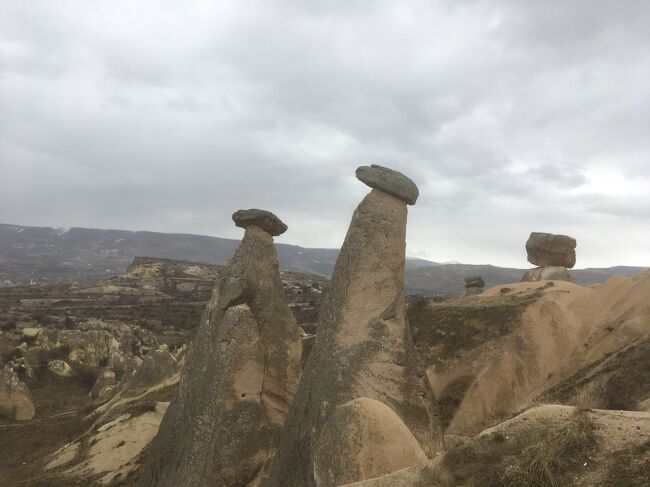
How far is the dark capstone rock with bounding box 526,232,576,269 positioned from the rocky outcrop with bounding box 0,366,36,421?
26907 millimetres

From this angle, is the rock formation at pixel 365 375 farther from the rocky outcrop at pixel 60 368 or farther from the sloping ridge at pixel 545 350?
the rocky outcrop at pixel 60 368

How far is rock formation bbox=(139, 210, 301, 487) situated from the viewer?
9945 millimetres

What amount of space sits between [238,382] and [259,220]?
11.9 ft

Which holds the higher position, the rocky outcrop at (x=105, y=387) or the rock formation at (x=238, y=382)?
Answer: the rock formation at (x=238, y=382)

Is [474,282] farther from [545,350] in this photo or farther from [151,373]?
[151,373]

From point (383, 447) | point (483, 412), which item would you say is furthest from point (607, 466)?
point (483, 412)

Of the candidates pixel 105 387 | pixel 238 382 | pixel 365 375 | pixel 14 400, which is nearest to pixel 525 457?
pixel 365 375

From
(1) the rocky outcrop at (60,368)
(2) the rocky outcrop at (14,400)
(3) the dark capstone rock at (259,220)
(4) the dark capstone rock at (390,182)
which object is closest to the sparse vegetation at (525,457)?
(4) the dark capstone rock at (390,182)

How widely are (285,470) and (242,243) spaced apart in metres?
5.19

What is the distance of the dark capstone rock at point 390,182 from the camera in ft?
32.2

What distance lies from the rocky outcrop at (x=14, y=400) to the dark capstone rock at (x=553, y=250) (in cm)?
2691

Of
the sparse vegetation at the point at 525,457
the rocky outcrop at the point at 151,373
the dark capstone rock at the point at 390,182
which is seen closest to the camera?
the sparse vegetation at the point at 525,457

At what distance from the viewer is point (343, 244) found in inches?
391

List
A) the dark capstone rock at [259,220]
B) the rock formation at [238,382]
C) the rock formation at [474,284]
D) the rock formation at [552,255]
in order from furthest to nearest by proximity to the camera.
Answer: the rock formation at [474,284]
the rock formation at [552,255]
the dark capstone rock at [259,220]
the rock formation at [238,382]
